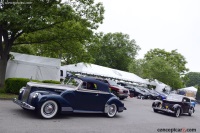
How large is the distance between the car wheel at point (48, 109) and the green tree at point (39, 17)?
20.6 ft

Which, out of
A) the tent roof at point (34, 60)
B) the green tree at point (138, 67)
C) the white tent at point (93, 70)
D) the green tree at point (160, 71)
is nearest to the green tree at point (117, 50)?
the green tree at point (138, 67)

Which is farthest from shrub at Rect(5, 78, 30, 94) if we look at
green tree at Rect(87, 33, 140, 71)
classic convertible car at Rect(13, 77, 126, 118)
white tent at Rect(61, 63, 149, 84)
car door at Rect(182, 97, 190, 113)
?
green tree at Rect(87, 33, 140, 71)

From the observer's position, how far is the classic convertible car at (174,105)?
14423 millimetres

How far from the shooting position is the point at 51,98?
8.29 metres

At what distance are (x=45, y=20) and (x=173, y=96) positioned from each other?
10.5 meters

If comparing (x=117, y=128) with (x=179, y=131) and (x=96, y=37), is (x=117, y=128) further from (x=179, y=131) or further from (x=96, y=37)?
(x=96, y=37)

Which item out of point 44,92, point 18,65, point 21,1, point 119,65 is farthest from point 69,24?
point 119,65

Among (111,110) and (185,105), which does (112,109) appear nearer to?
(111,110)

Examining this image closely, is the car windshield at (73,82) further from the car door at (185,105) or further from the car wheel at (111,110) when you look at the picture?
the car door at (185,105)

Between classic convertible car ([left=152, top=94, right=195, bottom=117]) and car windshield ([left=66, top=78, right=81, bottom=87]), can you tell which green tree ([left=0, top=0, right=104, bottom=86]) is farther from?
classic convertible car ([left=152, top=94, right=195, bottom=117])

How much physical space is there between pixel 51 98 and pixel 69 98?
2.98 feet

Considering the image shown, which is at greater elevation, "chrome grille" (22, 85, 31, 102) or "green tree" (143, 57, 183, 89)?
"green tree" (143, 57, 183, 89)

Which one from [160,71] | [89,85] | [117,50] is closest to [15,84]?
[89,85]

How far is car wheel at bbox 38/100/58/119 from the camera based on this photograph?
8199 millimetres
